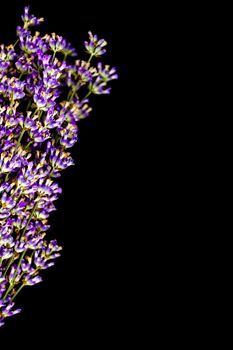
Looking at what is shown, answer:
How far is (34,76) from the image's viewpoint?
43.9 inches

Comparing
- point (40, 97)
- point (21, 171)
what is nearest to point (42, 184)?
point (21, 171)

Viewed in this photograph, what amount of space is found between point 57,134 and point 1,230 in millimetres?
282

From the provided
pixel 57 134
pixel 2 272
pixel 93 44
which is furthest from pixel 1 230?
pixel 93 44

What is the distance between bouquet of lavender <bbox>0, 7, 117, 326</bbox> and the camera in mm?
998

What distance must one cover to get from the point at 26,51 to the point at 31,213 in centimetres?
39

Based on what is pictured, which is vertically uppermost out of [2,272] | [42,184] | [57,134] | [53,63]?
[53,63]

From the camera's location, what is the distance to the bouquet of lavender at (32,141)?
100 cm

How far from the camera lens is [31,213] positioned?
3.45 ft

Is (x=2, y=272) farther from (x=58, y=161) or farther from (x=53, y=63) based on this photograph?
(x=53, y=63)

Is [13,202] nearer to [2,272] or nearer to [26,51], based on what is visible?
[2,272]

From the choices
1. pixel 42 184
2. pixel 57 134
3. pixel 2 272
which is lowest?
pixel 2 272

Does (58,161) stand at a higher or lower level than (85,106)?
lower

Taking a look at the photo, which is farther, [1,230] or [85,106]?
[85,106]

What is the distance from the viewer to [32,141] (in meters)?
1.04
